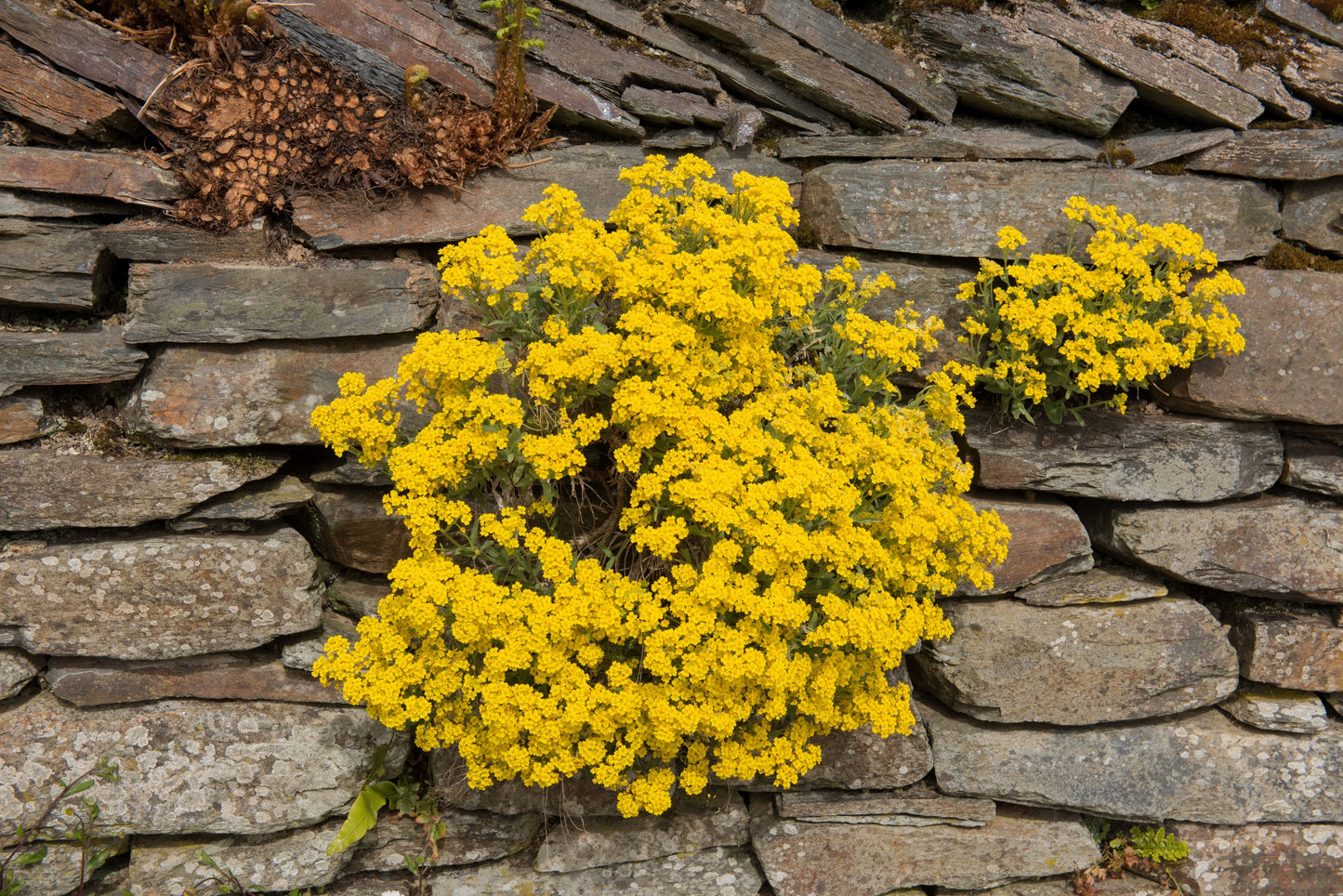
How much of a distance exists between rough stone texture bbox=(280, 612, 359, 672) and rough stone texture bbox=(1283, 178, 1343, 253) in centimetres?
653

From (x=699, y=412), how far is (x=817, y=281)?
3.38ft

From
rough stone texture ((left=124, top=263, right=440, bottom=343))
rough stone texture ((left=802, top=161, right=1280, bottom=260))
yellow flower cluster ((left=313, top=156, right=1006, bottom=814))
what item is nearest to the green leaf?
yellow flower cluster ((left=313, top=156, right=1006, bottom=814))

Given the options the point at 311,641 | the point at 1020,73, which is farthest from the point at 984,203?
the point at 311,641

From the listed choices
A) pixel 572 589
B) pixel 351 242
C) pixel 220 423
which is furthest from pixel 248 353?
pixel 572 589

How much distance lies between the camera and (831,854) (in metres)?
4.92

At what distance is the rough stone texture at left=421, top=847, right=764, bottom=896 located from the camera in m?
4.74

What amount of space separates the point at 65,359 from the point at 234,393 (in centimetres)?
86

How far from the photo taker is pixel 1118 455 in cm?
518

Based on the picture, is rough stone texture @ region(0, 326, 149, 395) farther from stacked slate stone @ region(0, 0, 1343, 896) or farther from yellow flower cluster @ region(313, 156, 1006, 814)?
yellow flower cluster @ region(313, 156, 1006, 814)

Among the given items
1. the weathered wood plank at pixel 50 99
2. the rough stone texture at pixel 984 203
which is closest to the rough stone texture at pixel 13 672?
the weathered wood plank at pixel 50 99

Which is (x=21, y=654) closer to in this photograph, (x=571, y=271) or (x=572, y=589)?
(x=572, y=589)

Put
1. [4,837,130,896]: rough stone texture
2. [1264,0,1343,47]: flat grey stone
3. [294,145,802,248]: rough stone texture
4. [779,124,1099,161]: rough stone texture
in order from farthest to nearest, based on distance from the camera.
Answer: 1. [1264,0,1343,47]: flat grey stone
2. [779,124,1099,161]: rough stone texture
3. [294,145,802,248]: rough stone texture
4. [4,837,130,896]: rough stone texture

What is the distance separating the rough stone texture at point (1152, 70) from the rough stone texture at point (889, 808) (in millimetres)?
4803

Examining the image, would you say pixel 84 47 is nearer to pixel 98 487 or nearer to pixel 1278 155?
pixel 98 487
